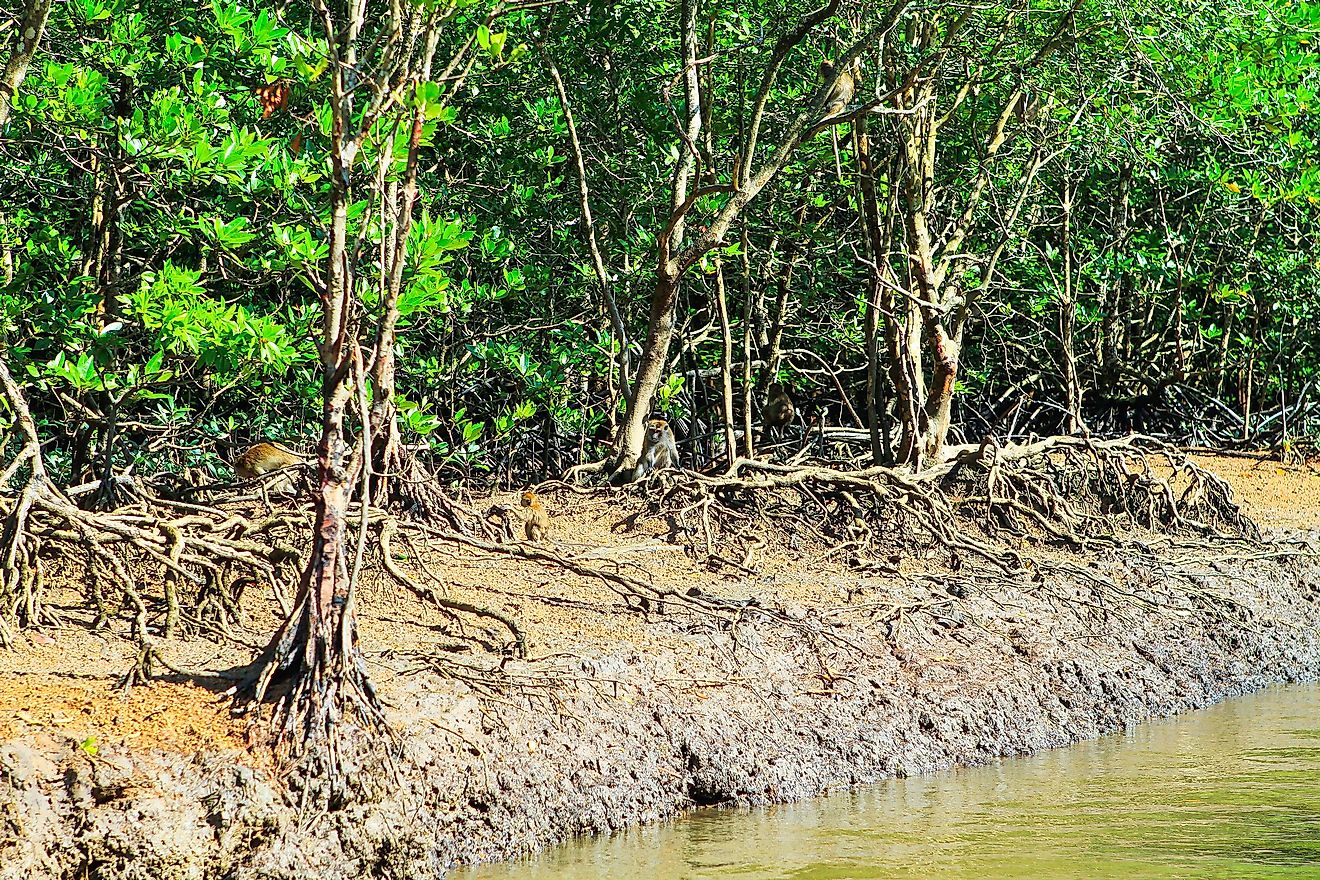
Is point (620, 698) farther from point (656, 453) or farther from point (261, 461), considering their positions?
point (261, 461)

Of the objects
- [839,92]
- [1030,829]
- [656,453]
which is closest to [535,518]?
[656,453]

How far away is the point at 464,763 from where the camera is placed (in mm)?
4953

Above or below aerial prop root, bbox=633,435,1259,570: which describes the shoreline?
below

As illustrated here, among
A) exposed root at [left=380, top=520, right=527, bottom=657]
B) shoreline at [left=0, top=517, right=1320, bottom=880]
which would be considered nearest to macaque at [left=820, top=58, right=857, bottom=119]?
shoreline at [left=0, top=517, right=1320, bottom=880]

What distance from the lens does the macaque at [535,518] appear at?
7.71m

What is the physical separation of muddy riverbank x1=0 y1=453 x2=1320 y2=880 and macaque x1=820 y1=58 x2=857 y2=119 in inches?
99.5

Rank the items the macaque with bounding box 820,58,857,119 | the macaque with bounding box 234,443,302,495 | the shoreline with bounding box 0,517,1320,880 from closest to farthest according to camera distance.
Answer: the shoreline with bounding box 0,517,1320,880 → the macaque with bounding box 234,443,302,495 → the macaque with bounding box 820,58,857,119

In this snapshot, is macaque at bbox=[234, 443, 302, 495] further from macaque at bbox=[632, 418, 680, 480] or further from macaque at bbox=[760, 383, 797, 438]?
macaque at bbox=[760, 383, 797, 438]

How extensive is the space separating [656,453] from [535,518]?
48.9 inches

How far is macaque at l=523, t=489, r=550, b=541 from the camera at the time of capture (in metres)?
7.71

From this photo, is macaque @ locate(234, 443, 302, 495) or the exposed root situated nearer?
the exposed root

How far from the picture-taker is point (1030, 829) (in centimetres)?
534

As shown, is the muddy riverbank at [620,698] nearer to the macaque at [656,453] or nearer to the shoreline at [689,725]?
the shoreline at [689,725]

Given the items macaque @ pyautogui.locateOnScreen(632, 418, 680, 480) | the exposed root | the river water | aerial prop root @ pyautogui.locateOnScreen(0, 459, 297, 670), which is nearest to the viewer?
the river water
